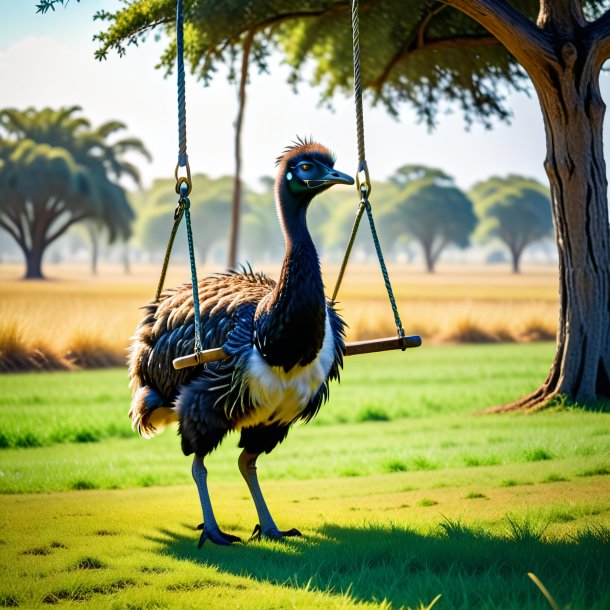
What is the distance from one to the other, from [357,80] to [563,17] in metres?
3.94

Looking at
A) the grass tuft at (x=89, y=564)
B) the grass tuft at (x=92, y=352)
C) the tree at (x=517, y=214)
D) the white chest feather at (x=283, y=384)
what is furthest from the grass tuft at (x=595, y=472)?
the tree at (x=517, y=214)

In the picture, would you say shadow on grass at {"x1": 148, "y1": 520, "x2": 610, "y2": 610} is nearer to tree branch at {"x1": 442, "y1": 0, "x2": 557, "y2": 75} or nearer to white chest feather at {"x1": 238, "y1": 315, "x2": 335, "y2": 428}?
white chest feather at {"x1": 238, "y1": 315, "x2": 335, "y2": 428}

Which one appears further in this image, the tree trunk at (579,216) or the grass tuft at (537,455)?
the tree trunk at (579,216)

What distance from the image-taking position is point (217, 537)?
15.5 ft

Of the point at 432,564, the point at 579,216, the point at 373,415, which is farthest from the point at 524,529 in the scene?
the point at 373,415

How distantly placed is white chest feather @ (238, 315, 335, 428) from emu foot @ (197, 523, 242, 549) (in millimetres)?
681

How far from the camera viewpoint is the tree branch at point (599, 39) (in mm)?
7508

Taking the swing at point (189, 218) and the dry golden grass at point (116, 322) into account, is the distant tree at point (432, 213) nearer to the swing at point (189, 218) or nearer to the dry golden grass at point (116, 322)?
the dry golden grass at point (116, 322)

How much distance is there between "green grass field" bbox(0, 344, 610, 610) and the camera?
12.4 feet

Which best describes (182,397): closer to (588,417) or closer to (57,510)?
(57,510)

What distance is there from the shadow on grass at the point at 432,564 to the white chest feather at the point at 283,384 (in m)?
0.73

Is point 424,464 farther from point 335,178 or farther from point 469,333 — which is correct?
point 469,333

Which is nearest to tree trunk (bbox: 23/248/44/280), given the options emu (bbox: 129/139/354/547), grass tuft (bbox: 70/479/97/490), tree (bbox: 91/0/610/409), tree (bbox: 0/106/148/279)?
tree (bbox: 0/106/148/279)

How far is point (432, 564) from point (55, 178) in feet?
86.1
